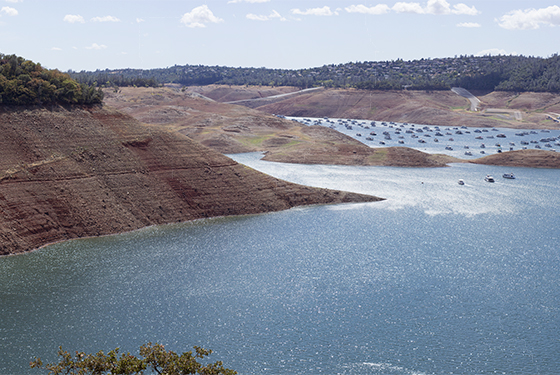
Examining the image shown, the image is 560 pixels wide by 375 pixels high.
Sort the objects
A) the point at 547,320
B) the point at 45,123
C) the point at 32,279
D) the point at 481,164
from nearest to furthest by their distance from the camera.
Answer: the point at 547,320 → the point at 32,279 → the point at 45,123 → the point at 481,164

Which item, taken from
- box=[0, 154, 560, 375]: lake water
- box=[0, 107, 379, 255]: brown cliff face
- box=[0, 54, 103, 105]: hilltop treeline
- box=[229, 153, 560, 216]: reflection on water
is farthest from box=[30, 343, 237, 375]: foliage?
box=[229, 153, 560, 216]: reflection on water

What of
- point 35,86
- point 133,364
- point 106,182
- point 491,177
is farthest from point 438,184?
point 133,364

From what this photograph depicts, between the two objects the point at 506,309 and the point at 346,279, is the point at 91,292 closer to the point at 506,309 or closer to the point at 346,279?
the point at 346,279

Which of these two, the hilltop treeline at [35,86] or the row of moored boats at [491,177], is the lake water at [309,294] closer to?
the hilltop treeline at [35,86]

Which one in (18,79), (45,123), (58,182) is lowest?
(58,182)

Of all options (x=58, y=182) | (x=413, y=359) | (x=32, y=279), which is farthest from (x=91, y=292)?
(x=413, y=359)

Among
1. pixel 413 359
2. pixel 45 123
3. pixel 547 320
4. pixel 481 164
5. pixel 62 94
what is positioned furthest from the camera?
pixel 481 164
